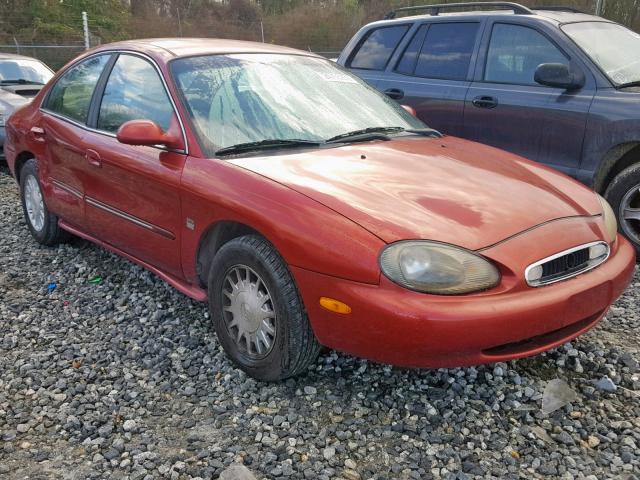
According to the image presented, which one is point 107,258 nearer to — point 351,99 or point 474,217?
point 351,99

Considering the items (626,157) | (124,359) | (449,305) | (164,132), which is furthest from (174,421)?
(626,157)

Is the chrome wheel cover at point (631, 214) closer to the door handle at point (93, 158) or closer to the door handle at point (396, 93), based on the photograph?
the door handle at point (396, 93)

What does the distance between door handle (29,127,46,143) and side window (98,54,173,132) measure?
826 mm

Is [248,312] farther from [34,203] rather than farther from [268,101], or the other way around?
[34,203]

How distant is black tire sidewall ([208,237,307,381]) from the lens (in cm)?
263

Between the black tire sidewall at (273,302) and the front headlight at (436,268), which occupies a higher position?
the front headlight at (436,268)

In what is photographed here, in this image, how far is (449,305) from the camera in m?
2.31

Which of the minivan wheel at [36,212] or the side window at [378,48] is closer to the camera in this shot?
the minivan wheel at [36,212]

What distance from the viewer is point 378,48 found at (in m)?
6.12

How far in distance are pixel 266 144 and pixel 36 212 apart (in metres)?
2.67

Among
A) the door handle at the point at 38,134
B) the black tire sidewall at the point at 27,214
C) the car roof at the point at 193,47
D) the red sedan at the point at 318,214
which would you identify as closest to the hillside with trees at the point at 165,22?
the black tire sidewall at the point at 27,214

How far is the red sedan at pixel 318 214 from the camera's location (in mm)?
2381

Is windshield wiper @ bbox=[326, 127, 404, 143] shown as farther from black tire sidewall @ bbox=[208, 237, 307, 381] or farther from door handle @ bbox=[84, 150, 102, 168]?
door handle @ bbox=[84, 150, 102, 168]

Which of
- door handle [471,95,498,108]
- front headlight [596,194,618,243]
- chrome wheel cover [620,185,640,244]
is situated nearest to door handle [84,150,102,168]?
front headlight [596,194,618,243]
